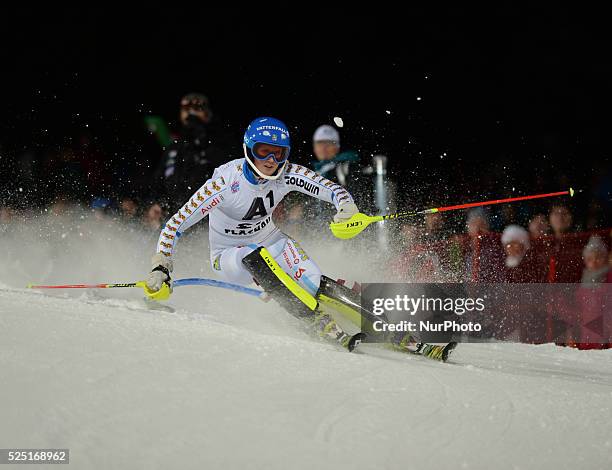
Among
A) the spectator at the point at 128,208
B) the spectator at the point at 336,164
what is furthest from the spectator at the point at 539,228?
the spectator at the point at 128,208

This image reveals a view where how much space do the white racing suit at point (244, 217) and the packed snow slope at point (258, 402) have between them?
0.87 m

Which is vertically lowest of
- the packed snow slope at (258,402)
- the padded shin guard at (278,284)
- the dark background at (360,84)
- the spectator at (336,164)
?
the packed snow slope at (258,402)

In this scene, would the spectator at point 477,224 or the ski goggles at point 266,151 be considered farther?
the spectator at point 477,224

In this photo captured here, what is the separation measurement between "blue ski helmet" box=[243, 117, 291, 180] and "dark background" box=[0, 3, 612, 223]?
3.52 meters

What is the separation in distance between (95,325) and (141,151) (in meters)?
6.79

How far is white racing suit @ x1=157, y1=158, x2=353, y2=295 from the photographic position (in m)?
4.71

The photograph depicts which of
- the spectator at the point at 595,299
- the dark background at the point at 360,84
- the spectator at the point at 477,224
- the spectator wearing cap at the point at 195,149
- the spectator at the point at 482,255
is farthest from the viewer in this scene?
the dark background at the point at 360,84

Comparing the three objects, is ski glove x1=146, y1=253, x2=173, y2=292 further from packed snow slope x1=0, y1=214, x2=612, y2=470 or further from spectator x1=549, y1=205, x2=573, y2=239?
spectator x1=549, y1=205, x2=573, y2=239

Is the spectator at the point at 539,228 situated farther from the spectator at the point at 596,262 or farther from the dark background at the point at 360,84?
the dark background at the point at 360,84

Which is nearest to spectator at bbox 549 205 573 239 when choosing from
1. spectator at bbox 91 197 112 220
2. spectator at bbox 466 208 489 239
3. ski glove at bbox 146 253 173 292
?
spectator at bbox 466 208 489 239

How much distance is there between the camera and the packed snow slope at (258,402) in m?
2.24

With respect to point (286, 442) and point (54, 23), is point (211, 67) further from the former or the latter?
point (286, 442)

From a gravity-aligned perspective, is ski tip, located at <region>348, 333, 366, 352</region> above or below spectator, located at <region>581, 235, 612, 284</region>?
below

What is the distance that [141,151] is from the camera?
32.1 ft
